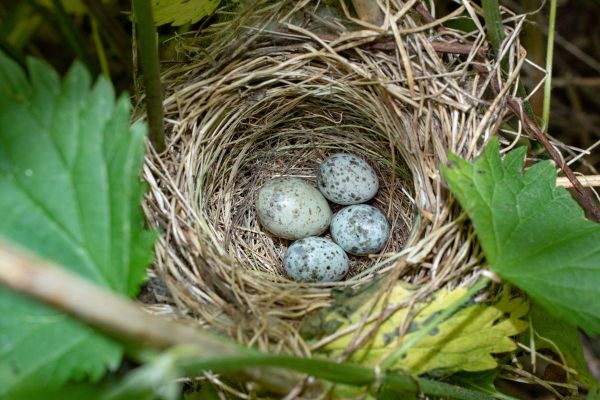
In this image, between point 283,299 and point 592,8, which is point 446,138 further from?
point 592,8

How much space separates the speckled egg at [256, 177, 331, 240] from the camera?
174 centimetres

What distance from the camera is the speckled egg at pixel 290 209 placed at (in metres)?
1.74

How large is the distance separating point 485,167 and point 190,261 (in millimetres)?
603

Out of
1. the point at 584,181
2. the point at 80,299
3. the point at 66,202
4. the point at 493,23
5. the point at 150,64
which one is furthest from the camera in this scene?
the point at 584,181

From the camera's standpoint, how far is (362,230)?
171 centimetres

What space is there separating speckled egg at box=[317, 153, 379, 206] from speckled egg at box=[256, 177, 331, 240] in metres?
0.06

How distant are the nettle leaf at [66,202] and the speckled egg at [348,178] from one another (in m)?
0.78

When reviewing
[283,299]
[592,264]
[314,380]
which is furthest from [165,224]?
[592,264]

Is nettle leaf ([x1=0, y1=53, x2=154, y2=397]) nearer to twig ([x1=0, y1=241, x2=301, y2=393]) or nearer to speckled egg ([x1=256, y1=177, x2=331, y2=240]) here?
twig ([x1=0, y1=241, x2=301, y2=393])

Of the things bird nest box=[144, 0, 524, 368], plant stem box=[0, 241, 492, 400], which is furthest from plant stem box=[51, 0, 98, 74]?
plant stem box=[0, 241, 492, 400]

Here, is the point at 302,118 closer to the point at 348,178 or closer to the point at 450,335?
the point at 348,178

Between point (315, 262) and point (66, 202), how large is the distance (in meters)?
0.79

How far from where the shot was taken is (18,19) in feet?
5.95

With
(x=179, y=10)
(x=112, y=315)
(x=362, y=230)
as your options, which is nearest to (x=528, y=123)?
(x=362, y=230)
